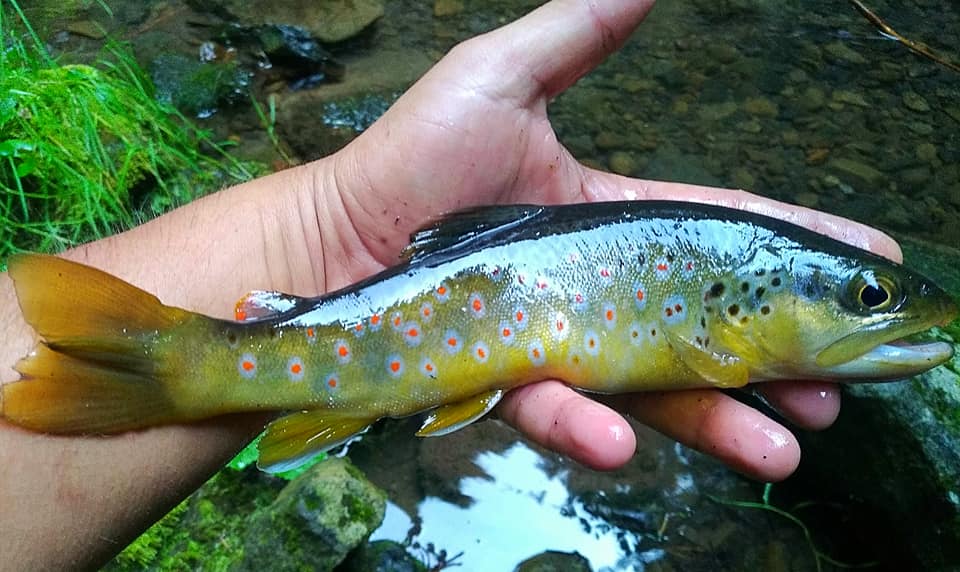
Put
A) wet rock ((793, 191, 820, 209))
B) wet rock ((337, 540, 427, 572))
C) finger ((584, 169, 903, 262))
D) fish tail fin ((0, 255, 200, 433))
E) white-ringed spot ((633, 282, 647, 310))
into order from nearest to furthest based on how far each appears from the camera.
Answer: fish tail fin ((0, 255, 200, 433))
white-ringed spot ((633, 282, 647, 310))
finger ((584, 169, 903, 262))
wet rock ((337, 540, 427, 572))
wet rock ((793, 191, 820, 209))

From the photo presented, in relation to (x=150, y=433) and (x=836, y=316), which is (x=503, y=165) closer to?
(x=836, y=316)

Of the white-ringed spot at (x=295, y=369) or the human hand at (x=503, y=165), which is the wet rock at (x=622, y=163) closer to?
the human hand at (x=503, y=165)

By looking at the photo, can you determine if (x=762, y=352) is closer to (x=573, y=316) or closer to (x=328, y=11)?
(x=573, y=316)

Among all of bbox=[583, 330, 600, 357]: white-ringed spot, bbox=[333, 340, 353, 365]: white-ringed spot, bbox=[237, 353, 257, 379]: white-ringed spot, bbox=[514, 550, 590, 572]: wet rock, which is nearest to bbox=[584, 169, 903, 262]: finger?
bbox=[583, 330, 600, 357]: white-ringed spot

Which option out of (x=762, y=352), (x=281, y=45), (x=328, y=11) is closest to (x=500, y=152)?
(x=762, y=352)

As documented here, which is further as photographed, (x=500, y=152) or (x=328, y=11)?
(x=328, y=11)

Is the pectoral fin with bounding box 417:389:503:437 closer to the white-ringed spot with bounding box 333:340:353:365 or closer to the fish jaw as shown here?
the white-ringed spot with bounding box 333:340:353:365

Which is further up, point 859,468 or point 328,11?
point 328,11

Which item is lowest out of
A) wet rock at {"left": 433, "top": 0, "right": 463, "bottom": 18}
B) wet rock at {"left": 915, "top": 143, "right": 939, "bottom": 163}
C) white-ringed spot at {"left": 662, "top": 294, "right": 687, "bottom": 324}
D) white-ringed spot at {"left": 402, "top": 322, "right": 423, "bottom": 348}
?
wet rock at {"left": 915, "top": 143, "right": 939, "bottom": 163}
